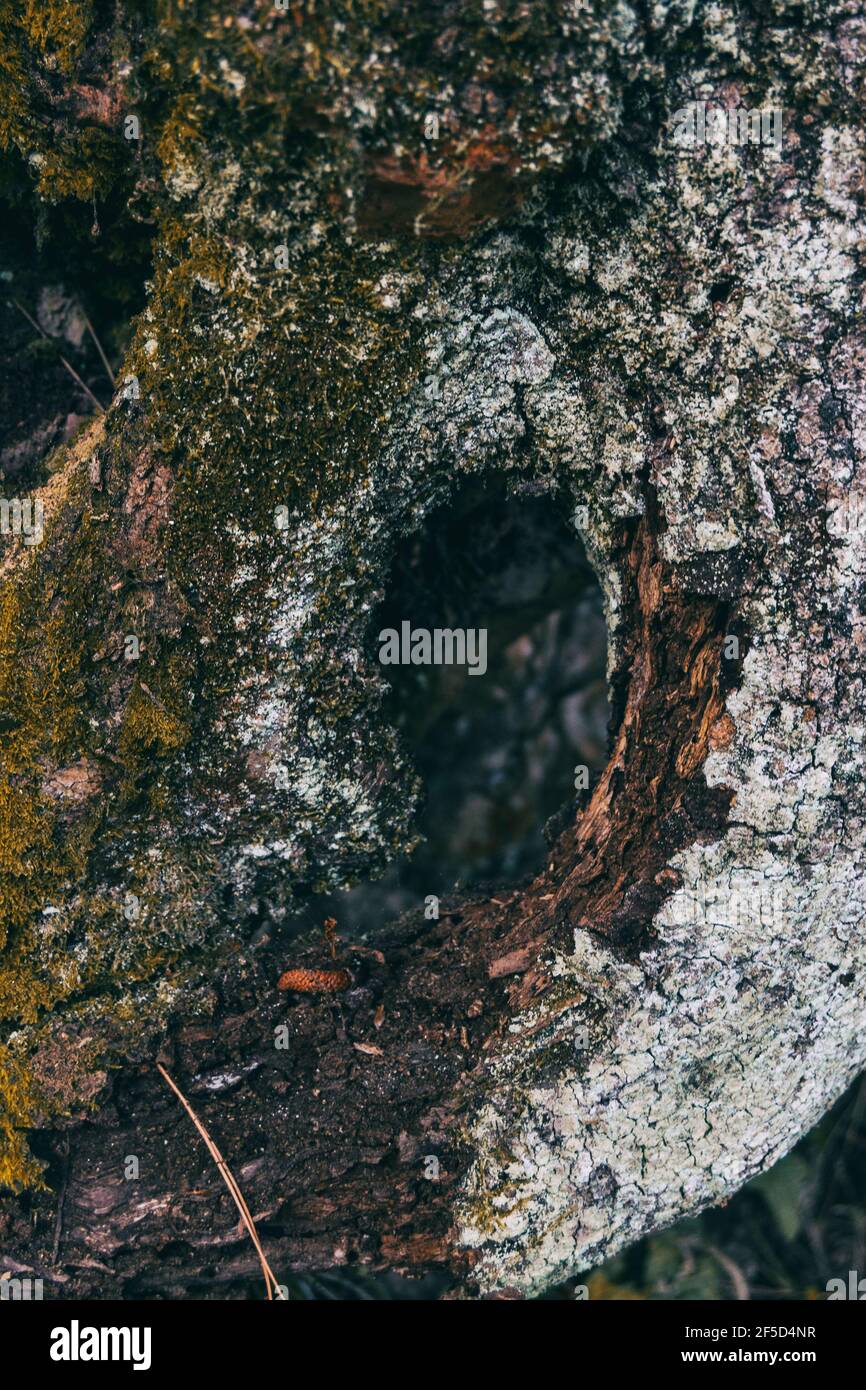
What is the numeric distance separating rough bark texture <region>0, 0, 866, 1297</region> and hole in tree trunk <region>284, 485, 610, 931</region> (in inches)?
40.3

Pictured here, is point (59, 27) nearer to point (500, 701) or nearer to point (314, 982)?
point (314, 982)

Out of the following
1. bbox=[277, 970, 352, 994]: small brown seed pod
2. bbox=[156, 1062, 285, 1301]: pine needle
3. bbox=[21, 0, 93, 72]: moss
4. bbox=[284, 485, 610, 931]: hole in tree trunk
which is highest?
bbox=[21, 0, 93, 72]: moss

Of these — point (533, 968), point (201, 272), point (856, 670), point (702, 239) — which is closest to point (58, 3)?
point (201, 272)

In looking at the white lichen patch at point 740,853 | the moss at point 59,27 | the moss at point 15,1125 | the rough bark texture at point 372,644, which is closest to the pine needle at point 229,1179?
the rough bark texture at point 372,644

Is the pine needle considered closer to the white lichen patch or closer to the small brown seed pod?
the small brown seed pod

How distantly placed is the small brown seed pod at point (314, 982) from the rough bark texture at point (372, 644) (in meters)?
0.05

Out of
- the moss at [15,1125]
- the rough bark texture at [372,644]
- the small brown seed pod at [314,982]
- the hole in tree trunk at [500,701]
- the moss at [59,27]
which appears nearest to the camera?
the rough bark texture at [372,644]

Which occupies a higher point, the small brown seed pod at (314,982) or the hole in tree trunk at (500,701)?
the hole in tree trunk at (500,701)

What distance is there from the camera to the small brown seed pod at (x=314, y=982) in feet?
8.87

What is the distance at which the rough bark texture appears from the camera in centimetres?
218

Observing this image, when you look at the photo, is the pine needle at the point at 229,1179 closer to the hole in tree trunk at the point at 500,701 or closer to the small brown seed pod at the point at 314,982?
the small brown seed pod at the point at 314,982

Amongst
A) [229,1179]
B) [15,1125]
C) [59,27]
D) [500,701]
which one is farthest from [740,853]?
[59,27]

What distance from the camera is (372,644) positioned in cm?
272

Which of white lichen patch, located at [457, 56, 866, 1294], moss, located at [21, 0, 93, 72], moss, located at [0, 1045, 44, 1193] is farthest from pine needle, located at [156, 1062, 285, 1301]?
moss, located at [21, 0, 93, 72]
